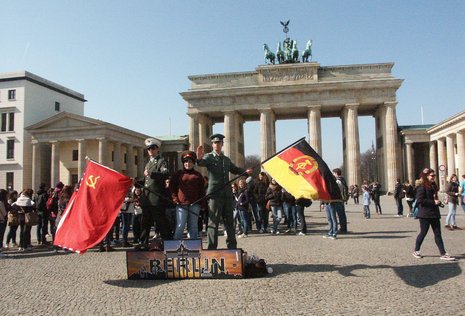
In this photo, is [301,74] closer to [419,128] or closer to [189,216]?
[419,128]

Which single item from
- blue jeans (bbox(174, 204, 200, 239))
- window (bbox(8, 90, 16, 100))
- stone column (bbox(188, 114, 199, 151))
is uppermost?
window (bbox(8, 90, 16, 100))

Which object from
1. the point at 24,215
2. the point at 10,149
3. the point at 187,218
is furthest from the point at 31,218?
the point at 10,149

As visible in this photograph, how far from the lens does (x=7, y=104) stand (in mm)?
54562

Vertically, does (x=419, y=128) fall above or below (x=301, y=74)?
below

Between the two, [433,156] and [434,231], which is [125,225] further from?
[433,156]

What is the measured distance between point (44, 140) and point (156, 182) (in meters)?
49.8

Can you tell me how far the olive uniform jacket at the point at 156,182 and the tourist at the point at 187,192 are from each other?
217 mm

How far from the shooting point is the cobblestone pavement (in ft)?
16.9

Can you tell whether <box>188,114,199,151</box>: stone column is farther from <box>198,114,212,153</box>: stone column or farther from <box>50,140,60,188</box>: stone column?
<box>50,140,60,188</box>: stone column

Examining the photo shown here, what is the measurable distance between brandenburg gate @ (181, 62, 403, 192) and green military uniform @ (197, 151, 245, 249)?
45015 millimetres

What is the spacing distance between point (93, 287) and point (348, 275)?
13.5 feet

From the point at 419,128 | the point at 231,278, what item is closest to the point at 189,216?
the point at 231,278

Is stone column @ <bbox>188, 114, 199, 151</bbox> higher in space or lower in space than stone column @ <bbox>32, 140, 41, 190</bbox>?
higher

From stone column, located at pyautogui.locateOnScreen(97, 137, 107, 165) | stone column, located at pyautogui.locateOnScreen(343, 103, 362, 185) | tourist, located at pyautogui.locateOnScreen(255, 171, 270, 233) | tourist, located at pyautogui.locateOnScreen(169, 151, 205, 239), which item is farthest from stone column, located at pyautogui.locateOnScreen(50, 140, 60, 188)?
tourist, located at pyautogui.locateOnScreen(169, 151, 205, 239)
